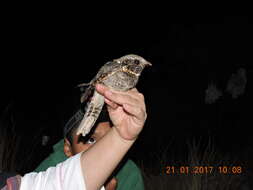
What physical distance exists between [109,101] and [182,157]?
15.5ft

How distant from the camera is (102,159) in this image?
1.16 metres

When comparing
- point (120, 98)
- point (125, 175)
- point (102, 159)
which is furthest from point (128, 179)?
point (120, 98)

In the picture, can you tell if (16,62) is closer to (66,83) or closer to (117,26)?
(66,83)

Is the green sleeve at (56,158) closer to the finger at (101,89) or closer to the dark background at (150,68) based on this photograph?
the finger at (101,89)

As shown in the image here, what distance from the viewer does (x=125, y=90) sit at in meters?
1.16

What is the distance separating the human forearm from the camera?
116 centimetres

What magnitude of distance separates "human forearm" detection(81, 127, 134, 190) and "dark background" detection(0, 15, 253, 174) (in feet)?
16.9

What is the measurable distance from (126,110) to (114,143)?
14cm

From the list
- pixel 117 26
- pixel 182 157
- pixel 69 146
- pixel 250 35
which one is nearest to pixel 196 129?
pixel 182 157

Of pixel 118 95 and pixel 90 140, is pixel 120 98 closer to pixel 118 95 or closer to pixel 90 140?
pixel 118 95
